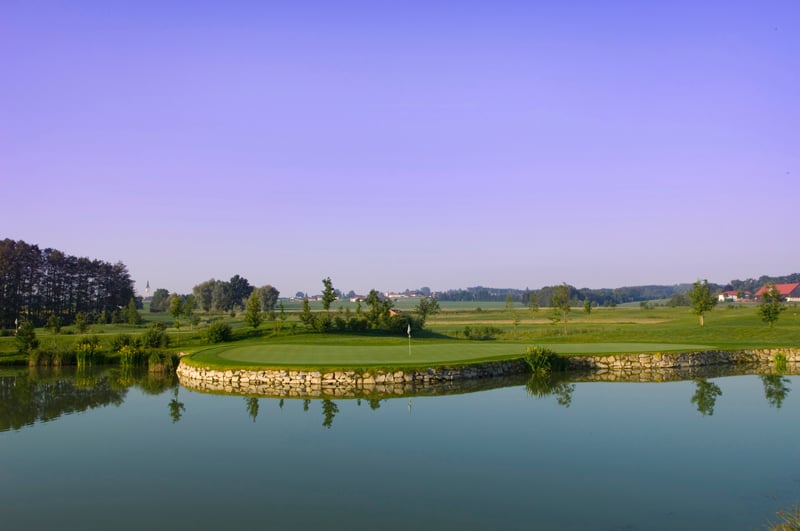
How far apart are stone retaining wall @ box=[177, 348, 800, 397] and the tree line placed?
34.8 metres

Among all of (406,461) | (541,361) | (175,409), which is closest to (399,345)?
(541,361)

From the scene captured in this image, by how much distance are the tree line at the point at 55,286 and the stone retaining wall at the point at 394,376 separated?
34.8 metres

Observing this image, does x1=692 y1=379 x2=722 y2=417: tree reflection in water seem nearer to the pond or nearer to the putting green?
the pond

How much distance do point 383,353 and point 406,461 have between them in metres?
17.5

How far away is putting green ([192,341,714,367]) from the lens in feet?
90.7

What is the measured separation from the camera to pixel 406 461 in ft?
45.4

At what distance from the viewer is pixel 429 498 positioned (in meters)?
11.3

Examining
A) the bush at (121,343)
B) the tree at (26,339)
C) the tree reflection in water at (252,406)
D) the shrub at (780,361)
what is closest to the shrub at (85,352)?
the bush at (121,343)

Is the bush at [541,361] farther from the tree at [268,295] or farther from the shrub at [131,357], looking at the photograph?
the tree at [268,295]

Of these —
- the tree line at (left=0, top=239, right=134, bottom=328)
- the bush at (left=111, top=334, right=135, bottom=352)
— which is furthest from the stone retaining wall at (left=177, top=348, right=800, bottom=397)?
the tree line at (left=0, top=239, right=134, bottom=328)

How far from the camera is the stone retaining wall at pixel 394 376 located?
24.5 m

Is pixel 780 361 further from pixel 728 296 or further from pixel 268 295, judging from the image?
pixel 728 296

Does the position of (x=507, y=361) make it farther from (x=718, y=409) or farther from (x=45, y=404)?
(x=45, y=404)

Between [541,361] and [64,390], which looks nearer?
[64,390]
